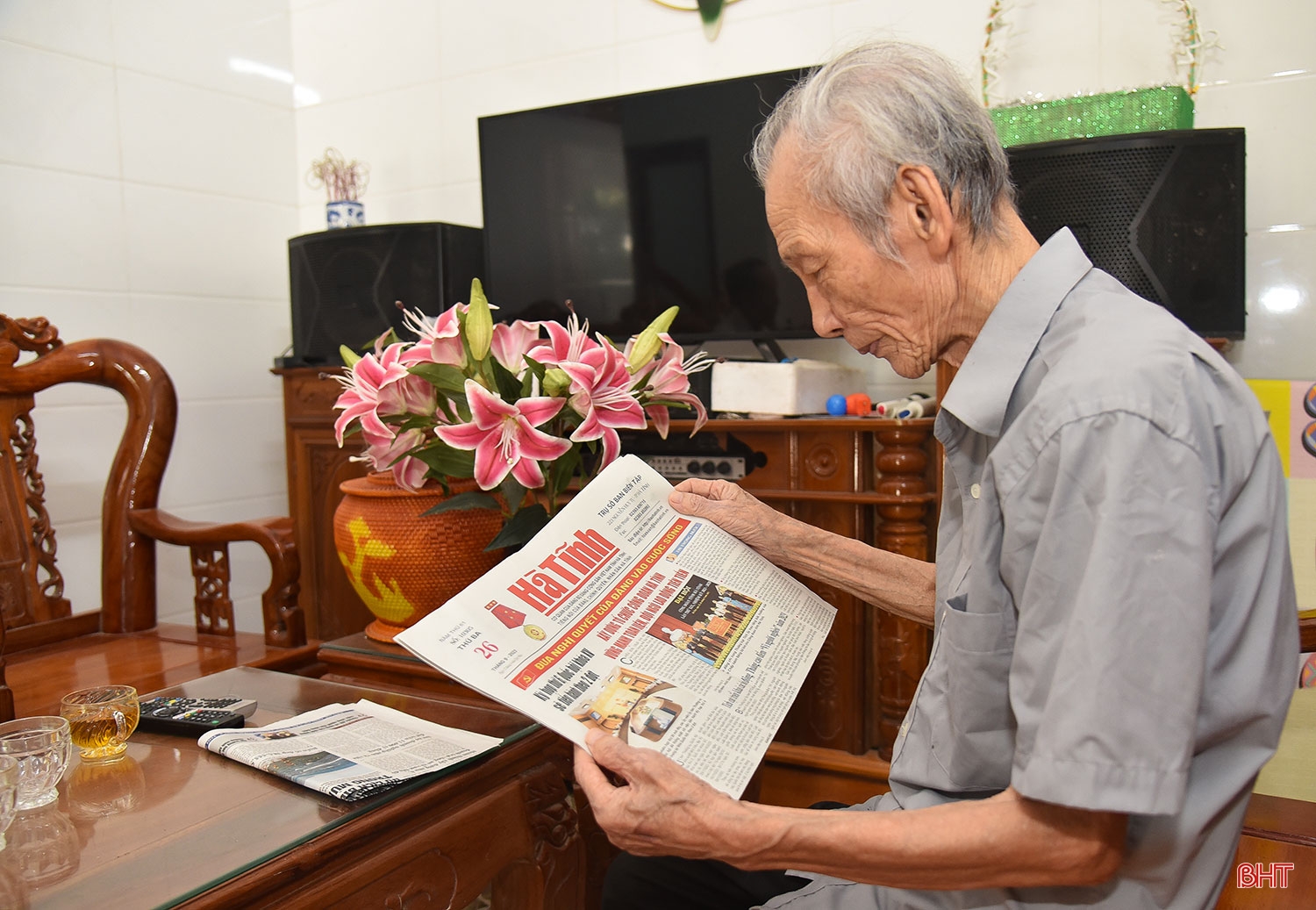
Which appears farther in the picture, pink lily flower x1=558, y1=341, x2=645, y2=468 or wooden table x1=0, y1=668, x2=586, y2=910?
pink lily flower x1=558, y1=341, x2=645, y2=468

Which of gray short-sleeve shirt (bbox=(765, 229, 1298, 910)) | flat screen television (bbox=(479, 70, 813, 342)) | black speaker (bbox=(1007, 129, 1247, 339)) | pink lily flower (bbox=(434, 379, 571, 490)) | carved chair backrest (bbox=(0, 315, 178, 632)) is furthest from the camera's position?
flat screen television (bbox=(479, 70, 813, 342))

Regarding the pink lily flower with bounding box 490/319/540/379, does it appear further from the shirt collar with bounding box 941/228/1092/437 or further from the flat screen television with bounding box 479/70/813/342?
the flat screen television with bounding box 479/70/813/342

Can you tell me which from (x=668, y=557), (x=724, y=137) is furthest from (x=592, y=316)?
(x=668, y=557)

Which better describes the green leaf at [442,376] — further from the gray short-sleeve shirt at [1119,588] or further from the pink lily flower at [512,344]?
the gray short-sleeve shirt at [1119,588]

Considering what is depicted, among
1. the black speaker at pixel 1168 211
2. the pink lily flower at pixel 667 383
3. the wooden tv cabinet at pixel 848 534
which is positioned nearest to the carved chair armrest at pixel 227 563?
the pink lily flower at pixel 667 383

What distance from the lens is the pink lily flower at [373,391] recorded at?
102cm

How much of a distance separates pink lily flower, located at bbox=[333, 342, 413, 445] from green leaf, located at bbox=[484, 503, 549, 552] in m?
0.16

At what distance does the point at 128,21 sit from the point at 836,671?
8.26ft

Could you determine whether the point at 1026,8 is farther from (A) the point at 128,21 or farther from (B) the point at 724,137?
(A) the point at 128,21

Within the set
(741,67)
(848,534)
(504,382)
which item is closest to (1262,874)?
(504,382)

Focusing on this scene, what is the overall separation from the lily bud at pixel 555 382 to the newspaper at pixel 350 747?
1.16 ft

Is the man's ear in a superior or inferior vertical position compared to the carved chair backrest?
superior

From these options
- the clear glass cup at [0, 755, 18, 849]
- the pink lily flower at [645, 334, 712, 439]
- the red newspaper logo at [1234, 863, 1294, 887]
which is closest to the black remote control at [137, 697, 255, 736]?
the clear glass cup at [0, 755, 18, 849]

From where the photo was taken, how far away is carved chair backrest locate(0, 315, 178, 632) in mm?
1449
